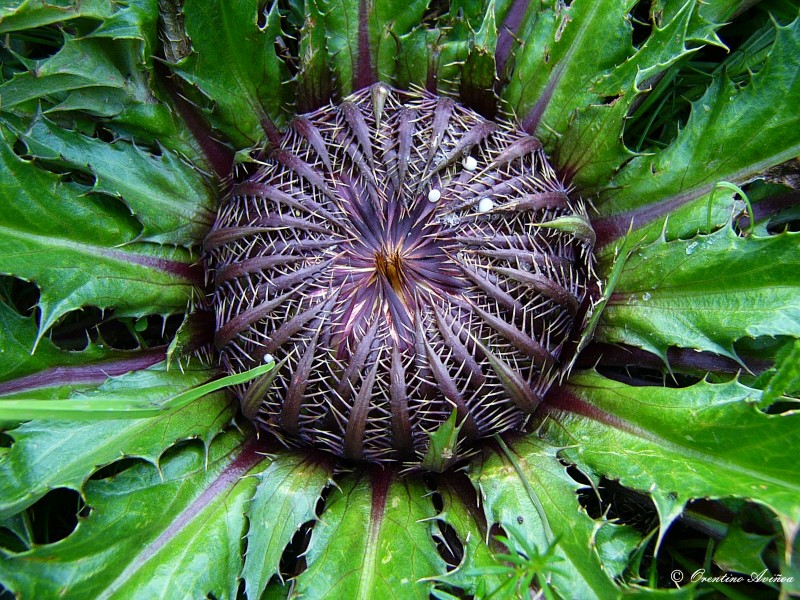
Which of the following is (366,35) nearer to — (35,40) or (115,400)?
(35,40)

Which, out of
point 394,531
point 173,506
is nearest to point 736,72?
point 394,531

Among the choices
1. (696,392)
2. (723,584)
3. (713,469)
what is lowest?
(723,584)

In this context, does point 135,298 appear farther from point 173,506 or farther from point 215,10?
point 215,10

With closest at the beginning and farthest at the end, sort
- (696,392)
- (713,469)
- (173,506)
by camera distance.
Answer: (713,469) → (696,392) → (173,506)

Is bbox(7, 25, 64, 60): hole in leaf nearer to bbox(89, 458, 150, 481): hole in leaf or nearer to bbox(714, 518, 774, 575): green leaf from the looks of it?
bbox(89, 458, 150, 481): hole in leaf

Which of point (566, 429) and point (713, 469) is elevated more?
point (713, 469)

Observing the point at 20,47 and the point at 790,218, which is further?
the point at 20,47

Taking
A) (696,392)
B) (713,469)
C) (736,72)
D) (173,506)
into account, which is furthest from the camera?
(736,72)

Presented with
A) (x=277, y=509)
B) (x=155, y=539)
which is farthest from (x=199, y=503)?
(x=277, y=509)
